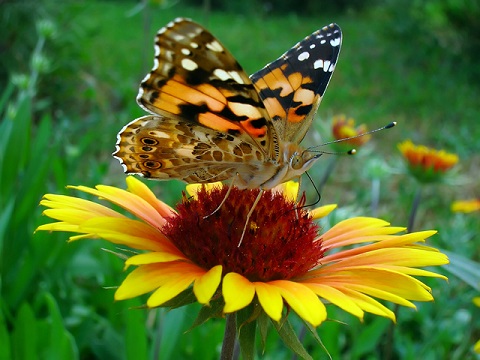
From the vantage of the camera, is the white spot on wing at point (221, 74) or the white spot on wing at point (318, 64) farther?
A: the white spot on wing at point (318, 64)

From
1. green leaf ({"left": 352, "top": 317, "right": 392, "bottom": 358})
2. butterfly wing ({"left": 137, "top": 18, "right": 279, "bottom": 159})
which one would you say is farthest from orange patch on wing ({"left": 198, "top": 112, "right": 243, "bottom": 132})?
green leaf ({"left": 352, "top": 317, "right": 392, "bottom": 358})

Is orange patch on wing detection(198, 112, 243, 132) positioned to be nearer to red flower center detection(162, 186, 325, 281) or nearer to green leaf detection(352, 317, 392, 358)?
red flower center detection(162, 186, 325, 281)

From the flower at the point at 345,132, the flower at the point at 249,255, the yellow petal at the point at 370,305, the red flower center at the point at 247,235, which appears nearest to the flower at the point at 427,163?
the flower at the point at 345,132

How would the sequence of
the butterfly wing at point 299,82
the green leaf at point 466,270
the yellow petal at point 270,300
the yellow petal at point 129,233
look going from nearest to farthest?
the yellow petal at point 270,300, the yellow petal at point 129,233, the butterfly wing at point 299,82, the green leaf at point 466,270

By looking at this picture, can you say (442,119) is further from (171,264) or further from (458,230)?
(171,264)

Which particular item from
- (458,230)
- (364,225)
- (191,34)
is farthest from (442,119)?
(191,34)

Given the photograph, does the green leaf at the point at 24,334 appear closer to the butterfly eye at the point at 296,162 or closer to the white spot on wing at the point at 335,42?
the butterfly eye at the point at 296,162
